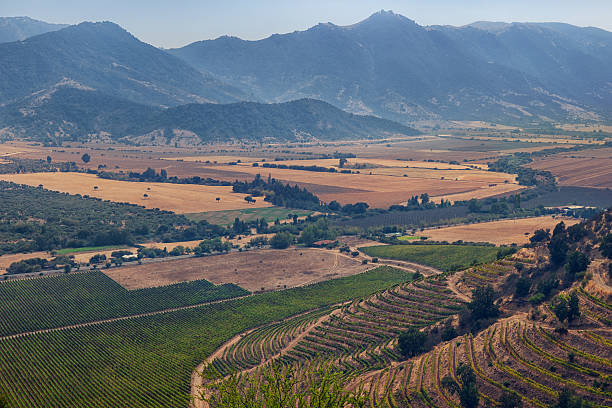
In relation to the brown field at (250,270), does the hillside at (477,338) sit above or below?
above

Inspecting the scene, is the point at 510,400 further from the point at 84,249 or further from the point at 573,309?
the point at 84,249

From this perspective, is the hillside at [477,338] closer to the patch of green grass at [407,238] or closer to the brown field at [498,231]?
the brown field at [498,231]

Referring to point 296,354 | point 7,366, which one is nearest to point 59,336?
point 7,366

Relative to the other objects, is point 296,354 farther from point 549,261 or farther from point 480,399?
point 549,261

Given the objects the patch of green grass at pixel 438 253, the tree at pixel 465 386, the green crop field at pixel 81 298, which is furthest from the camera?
the patch of green grass at pixel 438 253

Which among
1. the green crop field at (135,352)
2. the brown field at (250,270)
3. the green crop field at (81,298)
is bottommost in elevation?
the green crop field at (135,352)

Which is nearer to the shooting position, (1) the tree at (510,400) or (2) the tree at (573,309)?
(1) the tree at (510,400)

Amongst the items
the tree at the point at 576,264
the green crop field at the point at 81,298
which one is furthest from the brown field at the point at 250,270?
the tree at the point at 576,264
